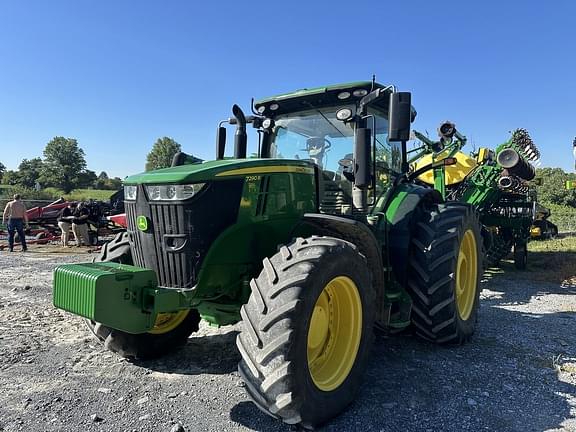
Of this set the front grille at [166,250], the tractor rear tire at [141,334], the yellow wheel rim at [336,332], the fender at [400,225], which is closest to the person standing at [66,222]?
the tractor rear tire at [141,334]

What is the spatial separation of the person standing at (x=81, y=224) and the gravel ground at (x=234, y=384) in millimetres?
8506

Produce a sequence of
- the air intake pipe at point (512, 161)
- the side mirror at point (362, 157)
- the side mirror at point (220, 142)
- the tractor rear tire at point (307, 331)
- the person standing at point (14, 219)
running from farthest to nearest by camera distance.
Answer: the person standing at point (14, 219) → the air intake pipe at point (512, 161) → the side mirror at point (220, 142) → the side mirror at point (362, 157) → the tractor rear tire at point (307, 331)

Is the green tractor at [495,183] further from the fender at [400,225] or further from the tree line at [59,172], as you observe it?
the tree line at [59,172]

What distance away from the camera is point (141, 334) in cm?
397

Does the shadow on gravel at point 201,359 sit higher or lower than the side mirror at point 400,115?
lower

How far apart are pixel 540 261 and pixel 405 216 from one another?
8.22 m

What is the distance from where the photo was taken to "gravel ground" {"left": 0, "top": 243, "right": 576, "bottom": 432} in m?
3.04

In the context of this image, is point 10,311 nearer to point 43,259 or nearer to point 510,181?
point 43,259

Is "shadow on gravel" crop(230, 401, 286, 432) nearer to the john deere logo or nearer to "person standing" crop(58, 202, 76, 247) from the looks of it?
the john deere logo

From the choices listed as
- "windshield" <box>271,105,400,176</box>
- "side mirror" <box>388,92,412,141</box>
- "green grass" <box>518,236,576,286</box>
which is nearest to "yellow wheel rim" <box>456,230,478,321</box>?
"windshield" <box>271,105,400,176</box>

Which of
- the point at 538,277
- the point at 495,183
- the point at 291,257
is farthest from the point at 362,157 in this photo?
the point at 538,277

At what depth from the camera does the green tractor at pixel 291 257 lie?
9.21 ft

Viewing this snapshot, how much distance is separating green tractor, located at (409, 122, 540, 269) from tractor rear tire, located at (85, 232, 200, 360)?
18.7ft

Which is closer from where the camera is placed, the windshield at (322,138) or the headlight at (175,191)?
the headlight at (175,191)
